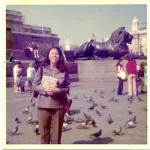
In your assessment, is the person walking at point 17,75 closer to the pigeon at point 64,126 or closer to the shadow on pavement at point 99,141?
the pigeon at point 64,126

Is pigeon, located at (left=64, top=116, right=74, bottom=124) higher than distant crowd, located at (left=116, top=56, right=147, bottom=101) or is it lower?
lower

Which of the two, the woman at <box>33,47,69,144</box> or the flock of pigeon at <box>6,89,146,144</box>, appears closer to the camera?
the woman at <box>33,47,69,144</box>

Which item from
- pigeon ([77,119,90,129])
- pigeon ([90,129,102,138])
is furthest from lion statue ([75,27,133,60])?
pigeon ([90,129,102,138])

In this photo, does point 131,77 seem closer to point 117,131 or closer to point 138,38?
point 138,38

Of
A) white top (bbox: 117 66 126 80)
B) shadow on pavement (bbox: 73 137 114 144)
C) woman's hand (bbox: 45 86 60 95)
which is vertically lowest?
shadow on pavement (bbox: 73 137 114 144)

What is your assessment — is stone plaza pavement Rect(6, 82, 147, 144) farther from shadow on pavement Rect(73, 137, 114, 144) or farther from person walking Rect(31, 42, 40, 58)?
person walking Rect(31, 42, 40, 58)

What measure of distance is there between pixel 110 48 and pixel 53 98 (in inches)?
30.4

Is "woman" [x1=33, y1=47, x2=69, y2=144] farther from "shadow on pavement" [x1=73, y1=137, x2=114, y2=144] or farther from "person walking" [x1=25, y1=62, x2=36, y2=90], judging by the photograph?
"shadow on pavement" [x1=73, y1=137, x2=114, y2=144]

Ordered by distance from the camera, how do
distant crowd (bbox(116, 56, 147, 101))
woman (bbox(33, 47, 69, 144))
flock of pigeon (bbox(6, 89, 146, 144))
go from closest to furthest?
woman (bbox(33, 47, 69, 144)), flock of pigeon (bbox(6, 89, 146, 144)), distant crowd (bbox(116, 56, 147, 101))

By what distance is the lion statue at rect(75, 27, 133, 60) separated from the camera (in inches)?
107

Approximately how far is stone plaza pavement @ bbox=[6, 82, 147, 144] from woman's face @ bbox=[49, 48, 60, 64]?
0.28 meters

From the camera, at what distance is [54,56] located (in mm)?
2578

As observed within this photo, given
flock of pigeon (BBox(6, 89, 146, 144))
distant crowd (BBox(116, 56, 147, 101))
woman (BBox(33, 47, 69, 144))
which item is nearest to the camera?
woman (BBox(33, 47, 69, 144))
